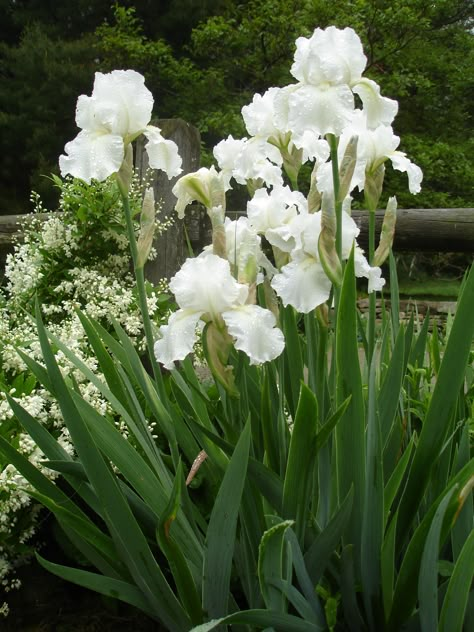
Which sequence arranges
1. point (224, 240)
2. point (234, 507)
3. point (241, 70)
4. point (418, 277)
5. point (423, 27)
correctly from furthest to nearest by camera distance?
point (418, 277)
point (241, 70)
point (423, 27)
point (224, 240)
point (234, 507)

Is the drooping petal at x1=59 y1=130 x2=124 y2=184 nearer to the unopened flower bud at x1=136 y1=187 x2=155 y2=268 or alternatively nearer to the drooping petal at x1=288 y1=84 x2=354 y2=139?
the unopened flower bud at x1=136 y1=187 x2=155 y2=268

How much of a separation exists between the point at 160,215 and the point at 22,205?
5.92 metres

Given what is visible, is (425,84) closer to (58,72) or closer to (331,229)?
(58,72)

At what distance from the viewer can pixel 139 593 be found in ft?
3.34

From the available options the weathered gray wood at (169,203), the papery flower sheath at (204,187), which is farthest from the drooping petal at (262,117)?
the weathered gray wood at (169,203)

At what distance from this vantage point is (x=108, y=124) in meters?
0.97

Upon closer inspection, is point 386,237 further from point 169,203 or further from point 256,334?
point 169,203

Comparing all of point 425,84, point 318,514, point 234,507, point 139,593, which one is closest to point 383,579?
point 318,514

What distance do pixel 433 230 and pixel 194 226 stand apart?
1338 millimetres

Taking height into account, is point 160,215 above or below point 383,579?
above

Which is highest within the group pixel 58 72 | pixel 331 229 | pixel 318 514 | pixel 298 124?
pixel 58 72

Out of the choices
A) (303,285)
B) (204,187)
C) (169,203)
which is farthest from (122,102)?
(169,203)

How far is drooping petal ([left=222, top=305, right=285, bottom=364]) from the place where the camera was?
881 mm

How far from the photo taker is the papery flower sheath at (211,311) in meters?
0.90
